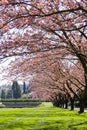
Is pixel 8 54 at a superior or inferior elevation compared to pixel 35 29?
inferior

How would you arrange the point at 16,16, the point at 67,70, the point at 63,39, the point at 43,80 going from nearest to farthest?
the point at 16,16 → the point at 63,39 → the point at 67,70 → the point at 43,80

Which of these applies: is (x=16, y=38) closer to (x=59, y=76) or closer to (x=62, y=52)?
(x=62, y=52)

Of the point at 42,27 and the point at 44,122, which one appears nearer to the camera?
the point at 42,27

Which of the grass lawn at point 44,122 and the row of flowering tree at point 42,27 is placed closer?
the row of flowering tree at point 42,27

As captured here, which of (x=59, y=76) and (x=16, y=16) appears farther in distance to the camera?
(x=59, y=76)

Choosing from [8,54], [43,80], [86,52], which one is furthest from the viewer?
[43,80]

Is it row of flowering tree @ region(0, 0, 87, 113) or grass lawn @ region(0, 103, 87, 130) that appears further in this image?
grass lawn @ region(0, 103, 87, 130)

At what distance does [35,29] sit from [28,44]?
0.84 metres

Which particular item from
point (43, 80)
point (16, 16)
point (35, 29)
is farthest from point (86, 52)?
point (43, 80)

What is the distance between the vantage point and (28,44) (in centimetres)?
2031

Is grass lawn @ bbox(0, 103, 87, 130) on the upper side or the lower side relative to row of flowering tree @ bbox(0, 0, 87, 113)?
lower

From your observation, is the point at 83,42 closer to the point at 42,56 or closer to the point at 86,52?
the point at 86,52

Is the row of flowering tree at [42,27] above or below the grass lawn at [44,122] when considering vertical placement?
above

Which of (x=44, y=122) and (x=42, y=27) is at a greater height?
(x=42, y=27)
